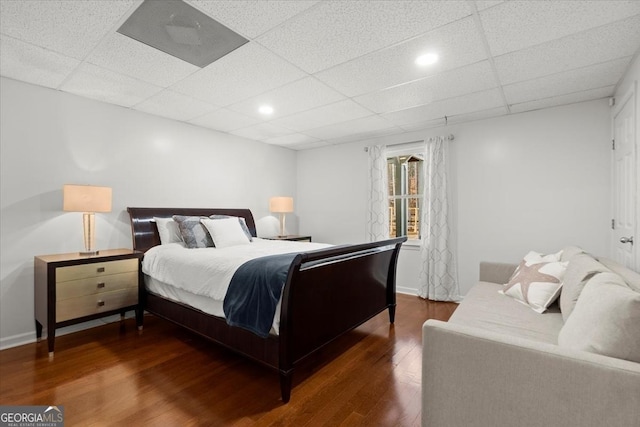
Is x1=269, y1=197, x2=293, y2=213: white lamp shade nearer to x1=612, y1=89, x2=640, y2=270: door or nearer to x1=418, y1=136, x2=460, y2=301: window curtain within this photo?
x1=418, y1=136, x2=460, y2=301: window curtain

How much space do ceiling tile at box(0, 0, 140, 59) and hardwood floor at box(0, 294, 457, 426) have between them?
2395mm

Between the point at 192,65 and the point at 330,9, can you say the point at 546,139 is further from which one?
the point at 192,65

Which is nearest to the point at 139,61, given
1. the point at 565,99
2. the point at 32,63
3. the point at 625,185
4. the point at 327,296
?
the point at 32,63

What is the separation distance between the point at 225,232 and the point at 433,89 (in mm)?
2692

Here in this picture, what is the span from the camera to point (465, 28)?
194 cm

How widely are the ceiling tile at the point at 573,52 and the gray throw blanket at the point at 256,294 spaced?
2341 millimetres

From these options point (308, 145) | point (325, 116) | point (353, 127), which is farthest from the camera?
point (308, 145)

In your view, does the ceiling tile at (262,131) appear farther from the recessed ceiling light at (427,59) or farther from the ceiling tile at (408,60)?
the recessed ceiling light at (427,59)

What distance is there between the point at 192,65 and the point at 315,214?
342 cm

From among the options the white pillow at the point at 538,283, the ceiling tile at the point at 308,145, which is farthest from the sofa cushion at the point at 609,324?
the ceiling tile at the point at 308,145

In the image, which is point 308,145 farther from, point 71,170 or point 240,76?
point 71,170

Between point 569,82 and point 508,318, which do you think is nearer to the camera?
point 508,318

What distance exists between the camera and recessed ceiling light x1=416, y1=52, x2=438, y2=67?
2.28 metres

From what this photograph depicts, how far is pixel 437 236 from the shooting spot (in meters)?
4.11
